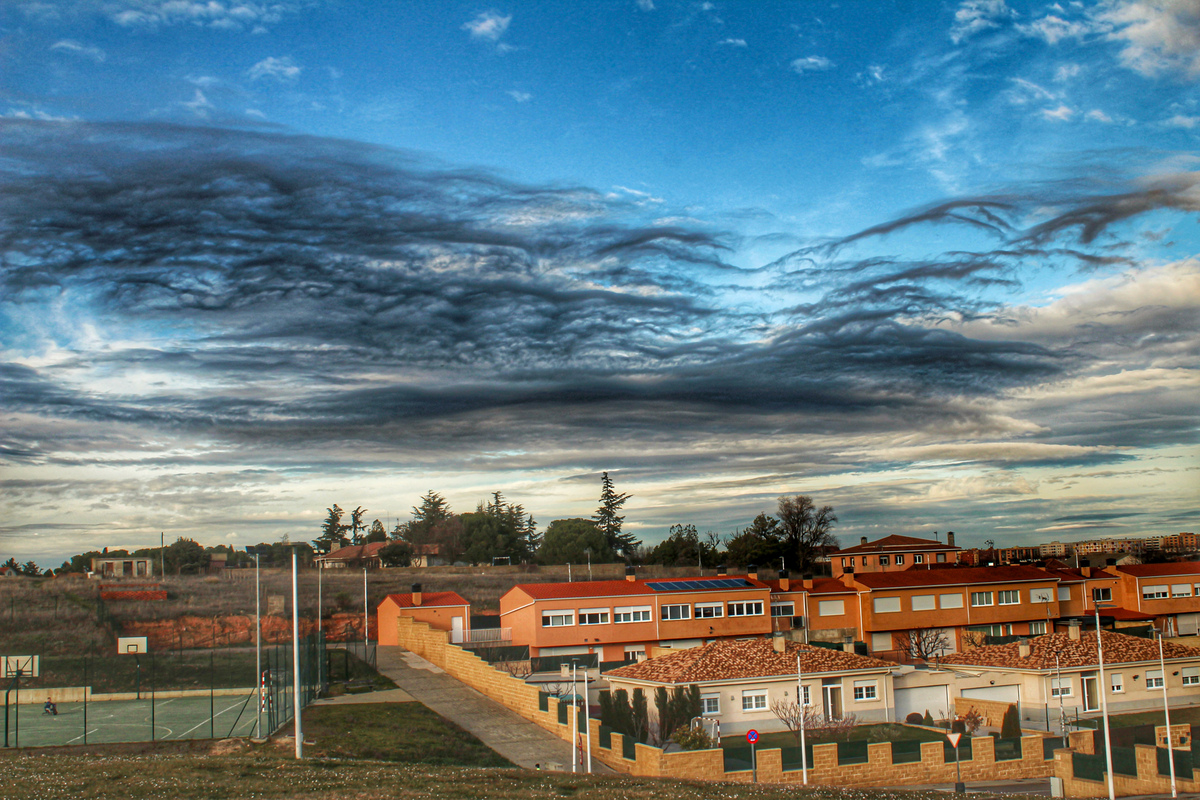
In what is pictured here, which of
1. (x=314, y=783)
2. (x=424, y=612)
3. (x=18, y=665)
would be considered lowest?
(x=18, y=665)

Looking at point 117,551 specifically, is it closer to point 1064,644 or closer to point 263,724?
point 263,724

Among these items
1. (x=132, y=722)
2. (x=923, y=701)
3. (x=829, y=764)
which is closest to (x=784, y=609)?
(x=923, y=701)

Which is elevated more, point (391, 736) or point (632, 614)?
point (632, 614)

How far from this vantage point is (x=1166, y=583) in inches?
2842

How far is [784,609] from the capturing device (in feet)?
201

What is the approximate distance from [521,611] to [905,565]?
56.4 meters

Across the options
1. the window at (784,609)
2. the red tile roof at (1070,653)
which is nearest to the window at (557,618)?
the window at (784,609)

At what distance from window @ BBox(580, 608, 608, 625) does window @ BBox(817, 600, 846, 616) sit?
16.0 meters

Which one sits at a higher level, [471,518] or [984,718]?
[471,518]

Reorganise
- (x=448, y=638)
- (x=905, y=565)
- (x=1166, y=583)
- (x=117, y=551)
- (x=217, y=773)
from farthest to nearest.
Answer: (x=117, y=551)
(x=905, y=565)
(x=1166, y=583)
(x=448, y=638)
(x=217, y=773)

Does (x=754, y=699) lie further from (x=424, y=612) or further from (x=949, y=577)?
(x=949, y=577)

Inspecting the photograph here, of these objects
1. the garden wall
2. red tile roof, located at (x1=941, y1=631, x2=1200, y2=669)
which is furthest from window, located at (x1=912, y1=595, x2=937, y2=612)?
the garden wall

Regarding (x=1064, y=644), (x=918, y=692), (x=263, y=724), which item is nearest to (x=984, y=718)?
(x=918, y=692)

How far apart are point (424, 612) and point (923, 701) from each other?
3021 centimetres
